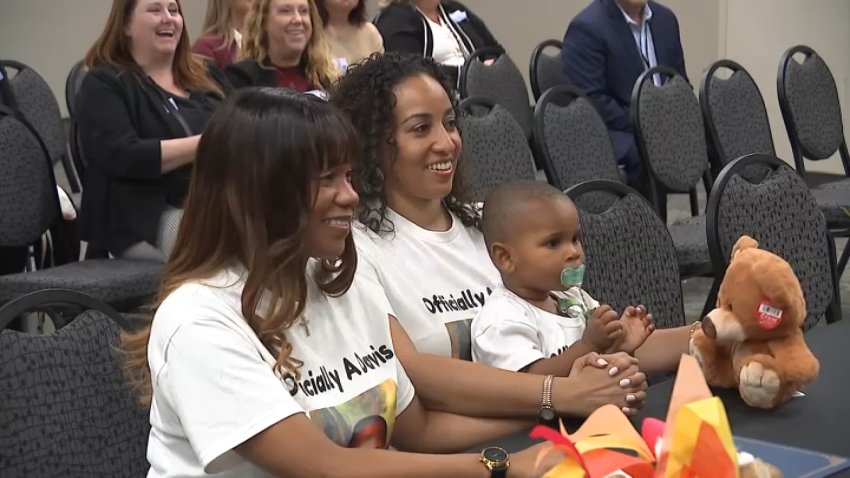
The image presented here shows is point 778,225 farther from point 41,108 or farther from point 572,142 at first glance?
point 41,108

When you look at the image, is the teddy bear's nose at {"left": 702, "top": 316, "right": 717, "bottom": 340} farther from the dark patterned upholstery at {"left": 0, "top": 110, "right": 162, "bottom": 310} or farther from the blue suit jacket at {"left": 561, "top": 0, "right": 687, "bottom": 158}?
the blue suit jacket at {"left": 561, "top": 0, "right": 687, "bottom": 158}

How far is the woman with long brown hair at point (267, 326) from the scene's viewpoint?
122 centimetres

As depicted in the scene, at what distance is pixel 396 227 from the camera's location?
73.6 inches

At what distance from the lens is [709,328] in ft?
5.03

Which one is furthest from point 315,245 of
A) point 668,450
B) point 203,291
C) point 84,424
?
point 668,450

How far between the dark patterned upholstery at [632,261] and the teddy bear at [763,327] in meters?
0.70

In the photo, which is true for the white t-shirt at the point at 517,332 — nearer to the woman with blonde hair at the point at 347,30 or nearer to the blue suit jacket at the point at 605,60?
the woman with blonde hair at the point at 347,30

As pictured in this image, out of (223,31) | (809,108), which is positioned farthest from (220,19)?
(809,108)

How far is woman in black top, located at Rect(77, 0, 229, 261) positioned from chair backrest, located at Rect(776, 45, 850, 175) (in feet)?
7.40

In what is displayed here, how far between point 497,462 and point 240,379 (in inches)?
12.8

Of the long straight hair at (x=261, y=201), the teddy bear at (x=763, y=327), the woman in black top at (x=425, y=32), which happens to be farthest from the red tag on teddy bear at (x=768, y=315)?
the woman in black top at (x=425, y=32)

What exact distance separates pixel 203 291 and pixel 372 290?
12.8 inches

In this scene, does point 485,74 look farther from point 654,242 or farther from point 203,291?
point 203,291

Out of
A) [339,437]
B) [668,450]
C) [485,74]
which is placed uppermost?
[668,450]
